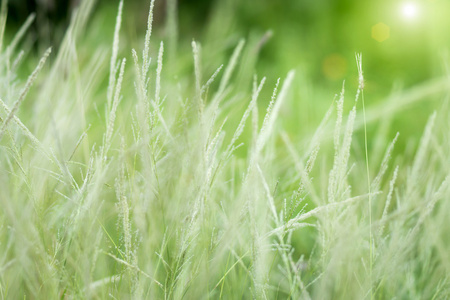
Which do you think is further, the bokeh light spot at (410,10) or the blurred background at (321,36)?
the bokeh light spot at (410,10)

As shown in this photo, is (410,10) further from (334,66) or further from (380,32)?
(334,66)

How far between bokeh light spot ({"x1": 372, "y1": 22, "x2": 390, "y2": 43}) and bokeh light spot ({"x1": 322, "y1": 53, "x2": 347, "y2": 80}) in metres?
0.19

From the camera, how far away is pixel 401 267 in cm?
75

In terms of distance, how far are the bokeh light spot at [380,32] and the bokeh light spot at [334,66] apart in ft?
0.62

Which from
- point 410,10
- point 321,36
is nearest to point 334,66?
point 321,36

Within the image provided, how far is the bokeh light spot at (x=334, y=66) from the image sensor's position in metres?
2.22

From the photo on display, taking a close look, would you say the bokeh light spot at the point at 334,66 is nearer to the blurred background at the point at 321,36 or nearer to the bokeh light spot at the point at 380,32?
the blurred background at the point at 321,36

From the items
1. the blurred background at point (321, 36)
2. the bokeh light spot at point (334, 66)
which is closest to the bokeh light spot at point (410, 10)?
the blurred background at point (321, 36)

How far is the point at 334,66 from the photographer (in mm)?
2279

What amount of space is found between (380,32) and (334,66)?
0.93 feet

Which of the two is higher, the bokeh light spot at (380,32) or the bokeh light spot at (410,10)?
the bokeh light spot at (410,10)

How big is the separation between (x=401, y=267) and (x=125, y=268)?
402 mm

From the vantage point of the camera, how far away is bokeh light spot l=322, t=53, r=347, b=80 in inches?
87.4

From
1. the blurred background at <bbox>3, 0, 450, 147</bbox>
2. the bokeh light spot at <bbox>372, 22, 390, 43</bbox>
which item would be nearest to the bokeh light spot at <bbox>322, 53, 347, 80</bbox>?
the blurred background at <bbox>3, 0, 450, 147</bbox>
